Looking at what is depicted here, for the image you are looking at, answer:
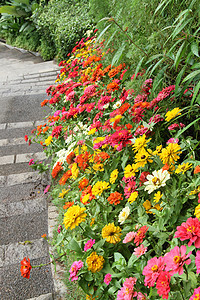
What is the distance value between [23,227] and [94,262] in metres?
1.41

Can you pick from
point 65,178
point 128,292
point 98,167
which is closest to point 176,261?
point 128,292

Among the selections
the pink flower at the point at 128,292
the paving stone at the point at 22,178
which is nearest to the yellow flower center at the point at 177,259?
the pink flower at the point at 128,292

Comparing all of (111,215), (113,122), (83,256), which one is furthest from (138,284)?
(113,122)

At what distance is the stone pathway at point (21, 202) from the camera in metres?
2.29

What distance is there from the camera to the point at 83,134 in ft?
9.07

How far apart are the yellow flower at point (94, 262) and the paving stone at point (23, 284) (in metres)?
0.76

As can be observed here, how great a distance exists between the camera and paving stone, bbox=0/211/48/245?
2736mm

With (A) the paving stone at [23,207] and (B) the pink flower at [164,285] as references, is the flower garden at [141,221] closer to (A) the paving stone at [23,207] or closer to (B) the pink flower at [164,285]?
(B) the pink flower at [164,285]

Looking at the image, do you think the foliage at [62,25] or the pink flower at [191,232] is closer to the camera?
the pink flower at [191,232]

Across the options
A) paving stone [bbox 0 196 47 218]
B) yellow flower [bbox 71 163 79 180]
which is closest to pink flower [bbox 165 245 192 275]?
yellow flower [bbox 71 163 79 180]

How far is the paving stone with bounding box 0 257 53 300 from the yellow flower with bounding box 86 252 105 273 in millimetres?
765

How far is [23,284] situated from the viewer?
7.48 ft

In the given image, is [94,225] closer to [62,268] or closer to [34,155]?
[62,268]

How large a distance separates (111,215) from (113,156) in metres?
0.43
